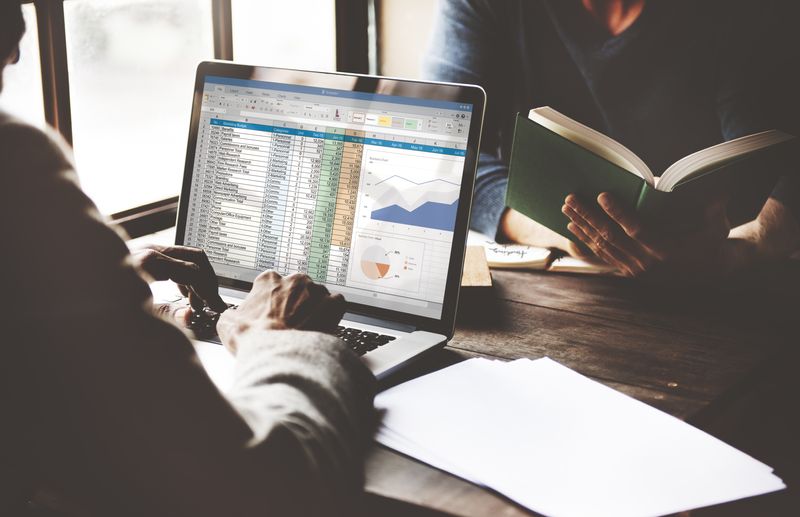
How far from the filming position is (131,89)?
1638 mm

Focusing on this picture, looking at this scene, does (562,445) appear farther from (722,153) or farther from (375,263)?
(722,153)

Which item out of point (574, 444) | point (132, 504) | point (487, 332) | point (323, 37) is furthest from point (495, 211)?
point (323, 37)

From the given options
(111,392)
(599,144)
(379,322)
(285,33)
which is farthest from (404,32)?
(111,392)

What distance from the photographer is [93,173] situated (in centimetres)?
154

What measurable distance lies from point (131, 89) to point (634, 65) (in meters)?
1.23

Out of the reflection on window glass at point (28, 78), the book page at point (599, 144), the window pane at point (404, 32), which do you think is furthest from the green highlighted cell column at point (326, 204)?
the window pane at point (404, 32)

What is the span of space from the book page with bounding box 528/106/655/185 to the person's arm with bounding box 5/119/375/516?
0.75m

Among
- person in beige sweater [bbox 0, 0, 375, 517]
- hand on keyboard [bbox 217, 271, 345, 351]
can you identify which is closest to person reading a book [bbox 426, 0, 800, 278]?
hand on keyboard [bbox 217, 271, 345, 351]

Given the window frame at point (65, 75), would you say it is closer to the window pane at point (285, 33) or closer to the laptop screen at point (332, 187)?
the window pane at point (285, 33)

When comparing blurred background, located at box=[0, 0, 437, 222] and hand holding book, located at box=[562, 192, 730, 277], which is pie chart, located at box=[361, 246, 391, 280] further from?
blurred background, located at box=[0, 0, 437, 222]

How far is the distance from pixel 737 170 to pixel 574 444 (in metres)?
0.60

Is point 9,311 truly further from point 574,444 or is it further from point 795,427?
point 795,427

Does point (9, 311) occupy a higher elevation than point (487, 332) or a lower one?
higher

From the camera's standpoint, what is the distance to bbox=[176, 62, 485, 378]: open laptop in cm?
102
